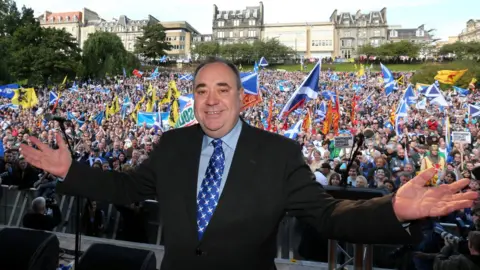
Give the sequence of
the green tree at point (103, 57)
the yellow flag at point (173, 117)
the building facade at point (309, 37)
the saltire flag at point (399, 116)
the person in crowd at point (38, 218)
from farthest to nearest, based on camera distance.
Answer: the building facade at point (309, 37) < the green tree at point (103, 57) < the yellow flag at point (173, 117) < the saltire flag at point (399, 116) < the person in crowd at point (38, 218)

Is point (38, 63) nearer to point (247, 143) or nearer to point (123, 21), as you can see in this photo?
point (247, 143)

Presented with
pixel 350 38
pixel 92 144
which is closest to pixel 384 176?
pixel 92 144

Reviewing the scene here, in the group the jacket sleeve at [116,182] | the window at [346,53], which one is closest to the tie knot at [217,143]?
the jacket sleeve at [116,182]

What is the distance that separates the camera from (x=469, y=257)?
9.74 feet

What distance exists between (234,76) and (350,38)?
116 metres

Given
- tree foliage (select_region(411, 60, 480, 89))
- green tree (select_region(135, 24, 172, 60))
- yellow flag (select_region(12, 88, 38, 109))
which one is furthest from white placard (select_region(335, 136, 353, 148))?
green tree (select_region(135, 24, 172, 60))

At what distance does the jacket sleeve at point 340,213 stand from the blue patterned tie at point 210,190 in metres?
0.26

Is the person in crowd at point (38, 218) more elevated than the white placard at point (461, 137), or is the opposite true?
the white placard at point (461, 137)

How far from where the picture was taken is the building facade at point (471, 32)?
4054 inches

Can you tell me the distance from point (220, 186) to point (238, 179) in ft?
0.25

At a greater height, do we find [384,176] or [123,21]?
[123,21]

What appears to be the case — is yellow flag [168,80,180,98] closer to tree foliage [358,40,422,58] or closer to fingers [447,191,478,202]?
→ fingers [447,191,478,202]

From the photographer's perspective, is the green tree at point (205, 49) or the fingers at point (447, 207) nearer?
the fingers at point (447, 207)

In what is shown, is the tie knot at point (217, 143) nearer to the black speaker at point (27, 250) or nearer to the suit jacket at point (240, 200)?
the suit jacket at point (240, 200)
